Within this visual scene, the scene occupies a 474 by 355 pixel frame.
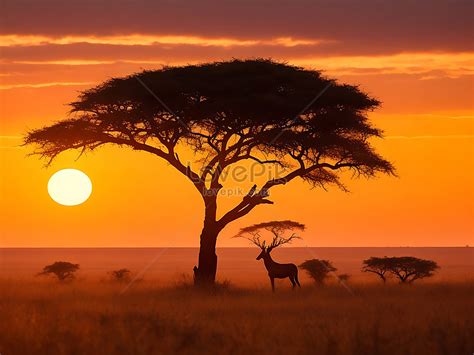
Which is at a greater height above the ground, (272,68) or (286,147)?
(272,68)

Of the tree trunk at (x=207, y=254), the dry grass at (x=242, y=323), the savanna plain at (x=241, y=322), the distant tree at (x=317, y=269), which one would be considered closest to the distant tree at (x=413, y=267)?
the distant tree at (x=317, y=269)

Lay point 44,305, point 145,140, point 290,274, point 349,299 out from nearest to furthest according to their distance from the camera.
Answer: point 44,305 → point 349,299 → point 290,274 → point 145,140

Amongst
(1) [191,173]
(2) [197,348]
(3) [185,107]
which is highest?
(3) [185,107]

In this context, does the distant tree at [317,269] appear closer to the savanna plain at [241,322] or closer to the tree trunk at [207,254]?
the tree trunk at [207,254]

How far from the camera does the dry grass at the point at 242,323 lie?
14.6 m

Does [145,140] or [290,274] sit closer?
[290,274]

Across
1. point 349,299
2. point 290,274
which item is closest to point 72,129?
point 290,274

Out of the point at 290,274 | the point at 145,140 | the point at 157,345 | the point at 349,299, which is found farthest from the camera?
the point at 145,140

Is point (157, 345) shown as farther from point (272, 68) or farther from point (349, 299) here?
point (272, 68)

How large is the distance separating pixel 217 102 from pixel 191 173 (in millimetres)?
2670

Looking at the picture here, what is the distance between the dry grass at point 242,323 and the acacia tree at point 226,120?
15.7 ft

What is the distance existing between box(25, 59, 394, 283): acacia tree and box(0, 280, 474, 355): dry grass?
4.77 metres

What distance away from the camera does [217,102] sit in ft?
102

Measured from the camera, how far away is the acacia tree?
31.3 m
